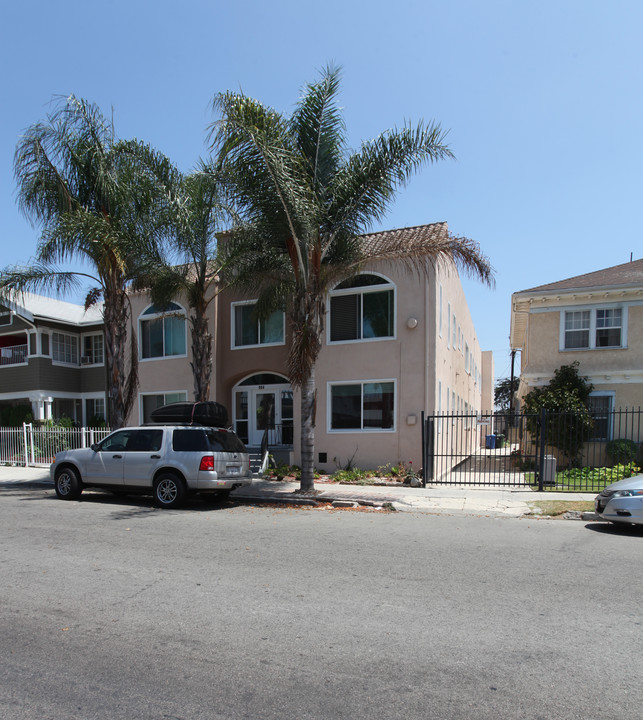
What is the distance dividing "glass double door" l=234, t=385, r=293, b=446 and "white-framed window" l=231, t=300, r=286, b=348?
1.55 m

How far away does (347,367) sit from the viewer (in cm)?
1753

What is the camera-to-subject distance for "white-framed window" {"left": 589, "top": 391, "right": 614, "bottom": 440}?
17.9m

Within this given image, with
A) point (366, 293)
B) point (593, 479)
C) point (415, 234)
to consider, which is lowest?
point (593, 479)

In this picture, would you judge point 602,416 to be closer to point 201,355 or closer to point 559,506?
point 559,506

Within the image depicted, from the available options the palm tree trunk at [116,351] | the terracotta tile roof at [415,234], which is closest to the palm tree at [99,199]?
the palm tree trunk at [116,351]

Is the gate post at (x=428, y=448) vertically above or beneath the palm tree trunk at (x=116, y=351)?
beneath

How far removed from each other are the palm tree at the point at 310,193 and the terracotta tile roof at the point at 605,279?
6920 millimetres

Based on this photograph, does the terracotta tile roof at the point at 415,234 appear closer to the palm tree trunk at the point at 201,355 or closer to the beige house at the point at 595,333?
the beige house at the point at 595,333

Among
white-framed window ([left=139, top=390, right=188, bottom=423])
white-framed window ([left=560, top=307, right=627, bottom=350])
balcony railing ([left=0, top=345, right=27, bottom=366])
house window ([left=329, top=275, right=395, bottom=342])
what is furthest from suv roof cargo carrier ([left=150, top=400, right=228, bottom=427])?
balcony railing ([left=0, top=345, right=27, bottom=366])

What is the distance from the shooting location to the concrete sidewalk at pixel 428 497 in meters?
11.9

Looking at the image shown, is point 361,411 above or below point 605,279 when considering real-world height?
below

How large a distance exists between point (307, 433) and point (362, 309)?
17.9ft

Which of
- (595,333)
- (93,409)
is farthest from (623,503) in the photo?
(93,409)

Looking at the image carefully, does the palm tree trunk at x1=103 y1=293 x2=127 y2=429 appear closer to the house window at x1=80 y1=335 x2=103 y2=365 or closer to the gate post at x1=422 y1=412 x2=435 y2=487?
the gate post at x1=422 y1=412 x2=435 y2=487
